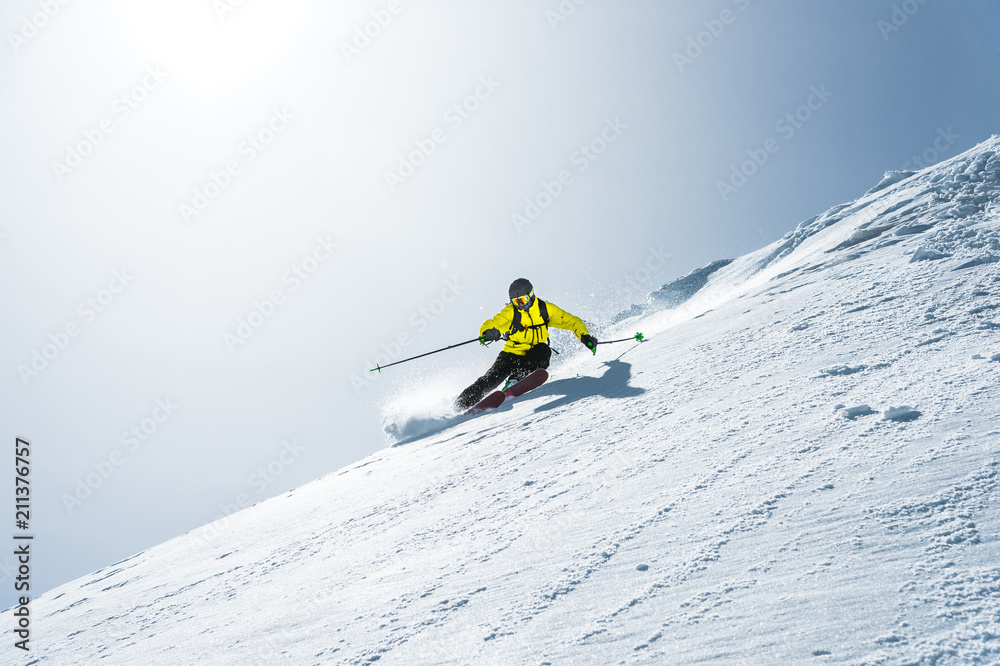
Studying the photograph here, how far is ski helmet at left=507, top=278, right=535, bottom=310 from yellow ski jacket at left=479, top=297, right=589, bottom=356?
0.48 ft

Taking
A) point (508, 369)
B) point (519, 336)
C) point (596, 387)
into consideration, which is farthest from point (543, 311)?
point (596, 387)

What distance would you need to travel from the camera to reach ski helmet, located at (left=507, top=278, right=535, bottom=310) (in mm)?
9047

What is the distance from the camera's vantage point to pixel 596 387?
6.69 meters

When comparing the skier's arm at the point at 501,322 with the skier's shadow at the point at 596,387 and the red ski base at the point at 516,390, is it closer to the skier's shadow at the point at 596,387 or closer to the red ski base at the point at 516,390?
the red ski base at the point at 516,390

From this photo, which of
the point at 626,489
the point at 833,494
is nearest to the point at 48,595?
the point at 626,489

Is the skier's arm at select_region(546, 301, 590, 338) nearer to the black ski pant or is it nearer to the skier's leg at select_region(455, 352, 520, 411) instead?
the black ski pant

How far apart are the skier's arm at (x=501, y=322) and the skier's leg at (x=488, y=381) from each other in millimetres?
489

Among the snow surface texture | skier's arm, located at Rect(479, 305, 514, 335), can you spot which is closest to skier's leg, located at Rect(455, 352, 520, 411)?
skier's arm, located at Rect(479, 305, 514, 335)

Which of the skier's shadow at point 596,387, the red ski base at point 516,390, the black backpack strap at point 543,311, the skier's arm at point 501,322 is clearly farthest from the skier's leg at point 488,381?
the skier's shadow at point 596,387

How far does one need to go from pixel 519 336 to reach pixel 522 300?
0.68 m

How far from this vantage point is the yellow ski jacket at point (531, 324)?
9344mm

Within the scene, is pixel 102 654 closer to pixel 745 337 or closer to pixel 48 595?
pixel 48 595

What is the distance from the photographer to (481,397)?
9.33 m

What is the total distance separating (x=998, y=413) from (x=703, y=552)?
1.75 m
